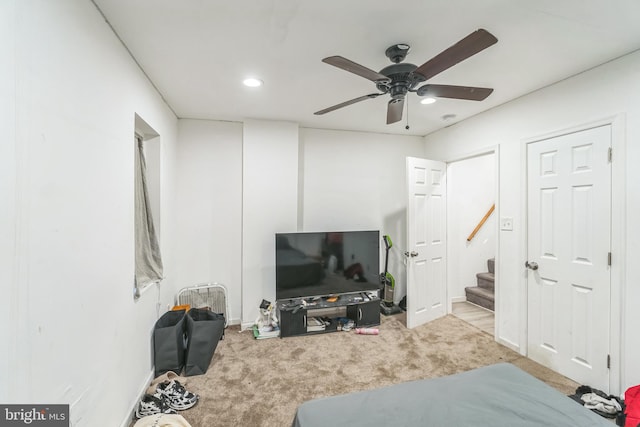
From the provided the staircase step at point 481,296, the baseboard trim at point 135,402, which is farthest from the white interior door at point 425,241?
the baseboard trim at point 135,402

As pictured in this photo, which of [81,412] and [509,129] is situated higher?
[509,129]

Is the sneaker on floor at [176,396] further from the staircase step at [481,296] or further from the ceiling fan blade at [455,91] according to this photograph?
the staircase step at [481,296]

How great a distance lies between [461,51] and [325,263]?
8.22 ft

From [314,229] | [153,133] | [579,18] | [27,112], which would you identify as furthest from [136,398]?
[579,18]

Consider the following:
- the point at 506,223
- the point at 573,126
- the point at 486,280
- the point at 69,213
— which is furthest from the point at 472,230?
the point at 69,213

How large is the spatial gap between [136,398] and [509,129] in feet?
13.3

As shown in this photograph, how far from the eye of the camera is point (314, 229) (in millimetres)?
3729

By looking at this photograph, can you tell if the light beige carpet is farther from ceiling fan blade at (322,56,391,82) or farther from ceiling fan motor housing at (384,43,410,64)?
ceiling fan motor housing at (384,43,410,64)

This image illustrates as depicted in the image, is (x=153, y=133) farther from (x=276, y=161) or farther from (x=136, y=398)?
(x=136, y=398)

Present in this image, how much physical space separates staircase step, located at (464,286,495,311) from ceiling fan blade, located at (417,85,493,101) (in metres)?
3.21

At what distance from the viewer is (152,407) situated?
1921 millimetres

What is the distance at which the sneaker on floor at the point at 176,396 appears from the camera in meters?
1.99

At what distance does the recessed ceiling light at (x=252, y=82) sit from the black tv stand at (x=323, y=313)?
2358 millimetres

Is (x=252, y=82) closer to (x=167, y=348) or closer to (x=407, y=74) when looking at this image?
(x=407, y=74)
